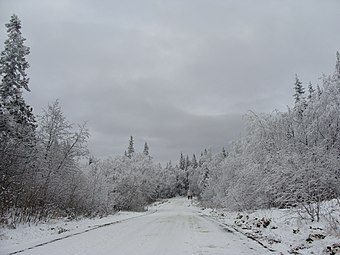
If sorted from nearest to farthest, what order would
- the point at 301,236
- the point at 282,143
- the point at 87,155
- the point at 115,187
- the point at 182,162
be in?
the point at 301,236 → the point at 282,143 → the point at 87,155 → the point at 115,187 → the point at 182,162

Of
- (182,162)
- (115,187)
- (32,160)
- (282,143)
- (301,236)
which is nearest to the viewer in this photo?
(301,236)

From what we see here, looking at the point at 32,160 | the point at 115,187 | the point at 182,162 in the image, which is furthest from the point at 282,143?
the point at 182,162

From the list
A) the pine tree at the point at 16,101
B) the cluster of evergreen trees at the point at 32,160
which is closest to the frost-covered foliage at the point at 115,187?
the cluster of evergreen trees at the point at 32,160

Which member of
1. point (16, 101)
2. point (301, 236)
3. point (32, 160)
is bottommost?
point (301, 236)

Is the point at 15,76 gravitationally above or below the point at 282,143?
above

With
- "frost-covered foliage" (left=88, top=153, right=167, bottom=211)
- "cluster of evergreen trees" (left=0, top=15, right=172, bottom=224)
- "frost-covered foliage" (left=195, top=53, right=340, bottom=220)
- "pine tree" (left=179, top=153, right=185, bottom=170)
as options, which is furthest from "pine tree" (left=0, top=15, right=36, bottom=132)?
"pine tree" (left=179, top=153, right=185, bottom=170)

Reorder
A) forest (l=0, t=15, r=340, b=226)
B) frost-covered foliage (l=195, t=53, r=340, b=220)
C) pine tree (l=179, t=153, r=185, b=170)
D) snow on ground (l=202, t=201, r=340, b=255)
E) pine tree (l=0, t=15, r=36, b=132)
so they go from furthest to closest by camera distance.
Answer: pine tree (l=179, t=153, r=185, b=170) → pine tree (l=0, t=15, r=36, b=132) → frost-covered foliage (l=195, t=53, r=340, b=220) → forest (l=0, t=15, r=340, b=226) → snow on ground (l=202, t=201, r=340, b=255)

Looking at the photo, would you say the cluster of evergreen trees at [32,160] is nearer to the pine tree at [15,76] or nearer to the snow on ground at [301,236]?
the pine tree at [15,76]

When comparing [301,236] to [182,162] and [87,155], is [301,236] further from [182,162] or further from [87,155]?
[182,162]

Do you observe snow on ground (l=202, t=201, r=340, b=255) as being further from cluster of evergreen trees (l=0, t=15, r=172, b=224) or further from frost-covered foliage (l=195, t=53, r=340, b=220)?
cluster of evergreen trees (l=0, t=15, r=172, b=224)

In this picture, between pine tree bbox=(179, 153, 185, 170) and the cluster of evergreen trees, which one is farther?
pine tree bbox=(179, 153, 185, 170)

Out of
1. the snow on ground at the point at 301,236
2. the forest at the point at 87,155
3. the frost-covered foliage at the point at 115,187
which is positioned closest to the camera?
the snow on ground at the point at 301,236

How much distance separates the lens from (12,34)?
22531 millimetres

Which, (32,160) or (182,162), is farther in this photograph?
(182,162)
